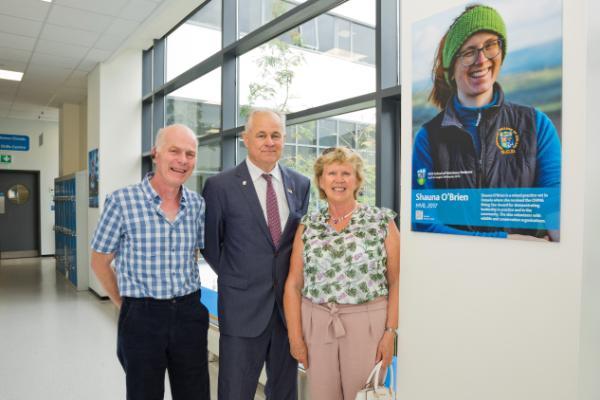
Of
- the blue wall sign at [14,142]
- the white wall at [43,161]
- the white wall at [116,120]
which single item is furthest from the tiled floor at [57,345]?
the blue wall sign at [14,142]

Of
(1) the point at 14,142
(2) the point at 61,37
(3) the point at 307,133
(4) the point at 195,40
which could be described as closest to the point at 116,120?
(2) the point at 61,37

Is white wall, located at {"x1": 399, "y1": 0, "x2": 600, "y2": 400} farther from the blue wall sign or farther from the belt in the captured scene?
the blue wall sign

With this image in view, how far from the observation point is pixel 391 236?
74.0 inches

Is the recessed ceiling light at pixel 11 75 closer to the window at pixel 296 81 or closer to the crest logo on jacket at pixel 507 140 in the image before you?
the window at pixel 296 81

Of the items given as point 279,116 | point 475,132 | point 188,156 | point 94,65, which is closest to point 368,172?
point 279,116

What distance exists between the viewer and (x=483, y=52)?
1.36 meters

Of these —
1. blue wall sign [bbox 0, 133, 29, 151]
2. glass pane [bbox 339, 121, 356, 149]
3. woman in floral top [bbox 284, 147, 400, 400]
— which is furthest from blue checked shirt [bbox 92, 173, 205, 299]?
blue wall sign [bbox 0, 133, 29, 151]

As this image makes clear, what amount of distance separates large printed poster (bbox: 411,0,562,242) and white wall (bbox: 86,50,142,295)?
18.7 feet

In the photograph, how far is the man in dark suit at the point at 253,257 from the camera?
207cm

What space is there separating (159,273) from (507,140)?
145cm

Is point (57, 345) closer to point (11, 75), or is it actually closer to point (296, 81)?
point (296, 81)

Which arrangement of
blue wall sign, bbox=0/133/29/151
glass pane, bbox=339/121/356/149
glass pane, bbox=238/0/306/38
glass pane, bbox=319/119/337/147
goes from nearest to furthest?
1. glass pane, bbox=339/121/356/149
2. glass pane, bbox=319/119/337/147
3. glass pane, bbox=238/0/306/38
4. blue wall sign, bbox=0/133/29/151

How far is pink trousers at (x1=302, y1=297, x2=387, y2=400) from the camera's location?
183cm

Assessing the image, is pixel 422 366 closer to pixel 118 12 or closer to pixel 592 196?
Answer: pixel 592 196
